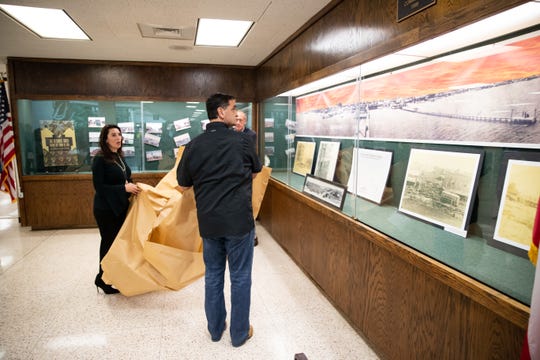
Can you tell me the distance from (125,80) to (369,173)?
13.6 ft

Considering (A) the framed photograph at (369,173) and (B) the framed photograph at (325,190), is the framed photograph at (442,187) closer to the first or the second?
(A) the framed photograph at (369,173)

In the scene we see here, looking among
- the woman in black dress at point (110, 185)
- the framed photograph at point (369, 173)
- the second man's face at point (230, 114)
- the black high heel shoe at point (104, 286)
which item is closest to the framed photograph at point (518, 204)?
Result: the framed photograph at point (369, 173)

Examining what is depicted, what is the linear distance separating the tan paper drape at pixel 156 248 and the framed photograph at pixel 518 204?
1508 millimetres

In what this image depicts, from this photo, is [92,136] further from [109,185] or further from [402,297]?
[402,297]

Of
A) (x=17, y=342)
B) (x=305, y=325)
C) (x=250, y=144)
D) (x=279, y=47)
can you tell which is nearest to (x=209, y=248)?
(x=250, y=144)

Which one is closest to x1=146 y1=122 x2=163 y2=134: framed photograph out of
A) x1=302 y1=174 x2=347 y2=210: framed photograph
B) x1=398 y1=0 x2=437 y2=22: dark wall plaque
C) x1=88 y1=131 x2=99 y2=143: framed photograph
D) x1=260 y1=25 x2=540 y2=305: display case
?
x1=88 y1=131 x2=99 y2=143: framed photograph

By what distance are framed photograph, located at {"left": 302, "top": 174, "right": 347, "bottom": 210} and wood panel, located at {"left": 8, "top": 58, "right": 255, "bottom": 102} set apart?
2.59 m

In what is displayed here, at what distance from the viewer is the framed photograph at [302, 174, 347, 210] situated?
8.60 feet

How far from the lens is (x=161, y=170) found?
5367mm

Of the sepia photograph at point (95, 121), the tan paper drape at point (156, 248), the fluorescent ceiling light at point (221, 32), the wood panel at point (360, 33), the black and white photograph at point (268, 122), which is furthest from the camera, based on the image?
the sepia photograph at point (95, 121)

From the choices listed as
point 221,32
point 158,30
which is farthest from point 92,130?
point 221,32

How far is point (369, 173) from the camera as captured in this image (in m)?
2.36

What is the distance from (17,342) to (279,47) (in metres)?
3.67

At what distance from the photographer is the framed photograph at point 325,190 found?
2.62 metres
